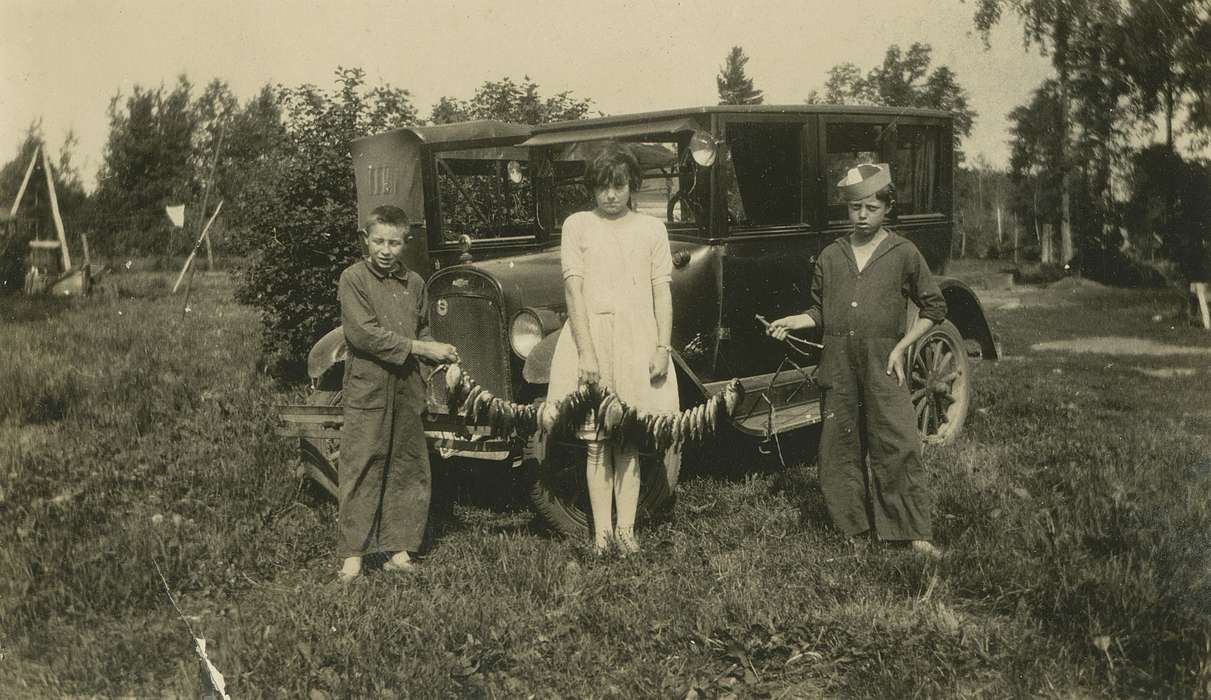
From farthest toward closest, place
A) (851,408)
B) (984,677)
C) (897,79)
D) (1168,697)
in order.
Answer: (897,79) → (851,408) → (984,677) → (1168,697)

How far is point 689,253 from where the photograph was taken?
16.7ft

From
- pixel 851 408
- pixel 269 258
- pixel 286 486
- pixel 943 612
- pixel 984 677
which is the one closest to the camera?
pixel 984 677

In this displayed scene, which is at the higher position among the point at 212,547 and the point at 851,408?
the point at 851,408

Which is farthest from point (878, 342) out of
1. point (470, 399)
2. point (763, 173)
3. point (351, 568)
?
point (351, 568)

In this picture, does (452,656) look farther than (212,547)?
No

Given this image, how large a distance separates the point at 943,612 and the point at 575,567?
4.85ft

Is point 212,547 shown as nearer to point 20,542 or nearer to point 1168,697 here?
point 20,542

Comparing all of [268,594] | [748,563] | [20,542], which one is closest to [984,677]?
[748,563]

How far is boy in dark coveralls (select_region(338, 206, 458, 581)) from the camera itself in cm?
390

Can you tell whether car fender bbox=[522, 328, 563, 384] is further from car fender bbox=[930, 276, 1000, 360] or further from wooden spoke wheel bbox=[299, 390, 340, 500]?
car fender bbox=[930, 276, 1000, 360]

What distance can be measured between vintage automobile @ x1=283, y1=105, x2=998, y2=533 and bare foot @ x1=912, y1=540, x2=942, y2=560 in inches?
42.4

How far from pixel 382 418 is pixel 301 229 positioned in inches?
200

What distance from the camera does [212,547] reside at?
4.21m

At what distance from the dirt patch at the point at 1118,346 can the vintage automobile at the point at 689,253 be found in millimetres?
5788
